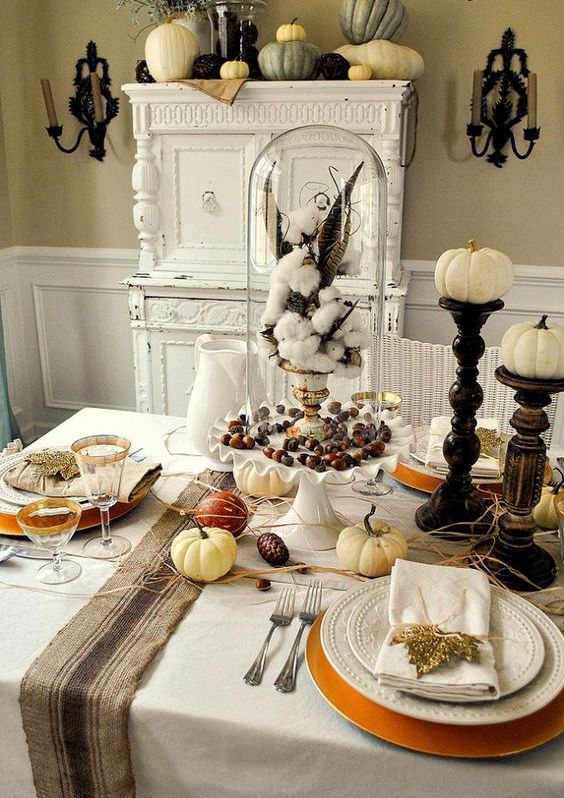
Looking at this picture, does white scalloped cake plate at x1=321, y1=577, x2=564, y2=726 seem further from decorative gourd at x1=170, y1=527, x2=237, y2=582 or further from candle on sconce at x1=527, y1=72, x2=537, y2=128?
candle on sconce at x1=527, y1=72, x2=537, y2=128

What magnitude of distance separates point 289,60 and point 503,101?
0.80 meters

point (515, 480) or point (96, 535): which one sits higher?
point (515, 480)

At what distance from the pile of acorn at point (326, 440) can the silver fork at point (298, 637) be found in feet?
0.60

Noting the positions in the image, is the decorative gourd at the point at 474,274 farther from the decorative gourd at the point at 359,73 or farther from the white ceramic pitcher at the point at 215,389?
the decorative gourd at the point at 359,73

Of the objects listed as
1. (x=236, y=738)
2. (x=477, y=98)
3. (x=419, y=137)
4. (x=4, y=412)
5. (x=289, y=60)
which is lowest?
(x=4, y=412)

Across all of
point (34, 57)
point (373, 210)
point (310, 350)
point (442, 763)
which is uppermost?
point (34, 57)

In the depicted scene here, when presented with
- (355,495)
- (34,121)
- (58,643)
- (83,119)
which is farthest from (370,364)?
(34,121)

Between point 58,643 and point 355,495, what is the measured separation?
25.3 inches

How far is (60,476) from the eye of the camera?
53.1 inches

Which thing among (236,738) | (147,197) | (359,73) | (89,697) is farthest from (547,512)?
(147,197)

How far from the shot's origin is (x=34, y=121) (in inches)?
124

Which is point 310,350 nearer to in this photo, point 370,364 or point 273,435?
point 273,435

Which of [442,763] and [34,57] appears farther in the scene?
[34,57]

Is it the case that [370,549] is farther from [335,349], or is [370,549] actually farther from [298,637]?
[335,349]
